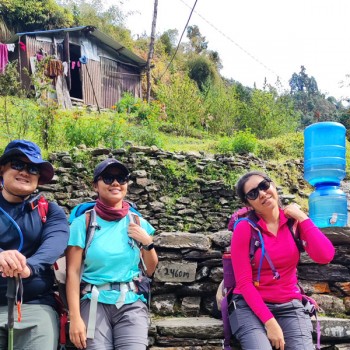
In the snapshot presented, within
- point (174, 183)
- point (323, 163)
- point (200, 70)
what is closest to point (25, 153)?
point (323, 163)

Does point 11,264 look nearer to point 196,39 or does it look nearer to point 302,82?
point 196,39

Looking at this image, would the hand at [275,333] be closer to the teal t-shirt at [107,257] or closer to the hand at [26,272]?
the teal t-shirt at [107,257]

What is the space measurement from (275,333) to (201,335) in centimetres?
68

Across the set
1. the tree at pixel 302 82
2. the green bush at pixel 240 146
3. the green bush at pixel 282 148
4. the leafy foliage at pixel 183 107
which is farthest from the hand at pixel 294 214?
the tree at pixel 302 82

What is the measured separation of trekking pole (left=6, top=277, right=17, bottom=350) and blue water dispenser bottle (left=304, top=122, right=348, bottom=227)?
109 inches

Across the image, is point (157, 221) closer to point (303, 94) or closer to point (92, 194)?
point (92, 194)

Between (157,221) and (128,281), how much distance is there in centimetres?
604

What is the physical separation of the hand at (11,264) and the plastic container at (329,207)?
272 cm

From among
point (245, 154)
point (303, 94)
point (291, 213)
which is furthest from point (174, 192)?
point (303, 94)

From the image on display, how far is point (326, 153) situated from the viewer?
13.4 ft

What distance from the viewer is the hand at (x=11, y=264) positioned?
7.09 feet

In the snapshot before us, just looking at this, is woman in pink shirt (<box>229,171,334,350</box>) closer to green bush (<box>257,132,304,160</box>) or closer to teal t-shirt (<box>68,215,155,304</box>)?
teal t-shirt (<box>68,215,155,304</box>)

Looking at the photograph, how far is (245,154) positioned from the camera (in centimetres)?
1126

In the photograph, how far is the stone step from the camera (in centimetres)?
285
